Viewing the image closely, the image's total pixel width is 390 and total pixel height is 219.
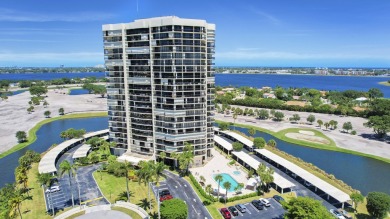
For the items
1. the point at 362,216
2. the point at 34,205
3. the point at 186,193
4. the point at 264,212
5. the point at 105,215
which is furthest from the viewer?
the point at 186,193

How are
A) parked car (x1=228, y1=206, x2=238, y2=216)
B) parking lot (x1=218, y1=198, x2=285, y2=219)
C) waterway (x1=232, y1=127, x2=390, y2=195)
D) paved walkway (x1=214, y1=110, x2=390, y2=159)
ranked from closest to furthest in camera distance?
parking lot (x1=218, y1=198, x2=285, y2=219) → parked car (x1=228, y1=206, x2=238, y2=216) → waterway (x1=232, y1=127, x2=390, y2=195) → paved walkway (x1=214, y1=110, x2=390, y2=159)

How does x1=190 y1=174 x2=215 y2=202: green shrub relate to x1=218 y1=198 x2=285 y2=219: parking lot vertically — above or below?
above

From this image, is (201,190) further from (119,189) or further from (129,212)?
(119,189)

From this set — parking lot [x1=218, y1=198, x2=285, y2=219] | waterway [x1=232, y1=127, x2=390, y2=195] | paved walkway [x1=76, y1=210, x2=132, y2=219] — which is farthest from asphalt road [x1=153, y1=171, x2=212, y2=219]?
waterway [x1=232, y1=127, x2=390, y2=195]

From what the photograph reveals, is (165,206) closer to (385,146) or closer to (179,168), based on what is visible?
(179,168)

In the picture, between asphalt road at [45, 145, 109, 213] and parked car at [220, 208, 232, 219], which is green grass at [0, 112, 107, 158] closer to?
asphalt road at [45, 145, 109, 213]

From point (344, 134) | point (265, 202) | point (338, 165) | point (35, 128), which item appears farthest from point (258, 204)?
point (35, 128)
